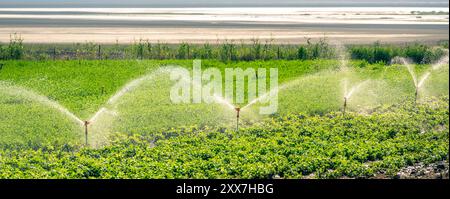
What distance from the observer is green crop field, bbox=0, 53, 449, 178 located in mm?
9641

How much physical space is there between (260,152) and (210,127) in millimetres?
2024

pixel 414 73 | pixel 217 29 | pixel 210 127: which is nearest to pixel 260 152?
pixel 210 127

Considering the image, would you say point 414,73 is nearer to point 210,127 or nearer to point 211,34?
point 210,127

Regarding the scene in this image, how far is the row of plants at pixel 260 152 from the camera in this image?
30.8 ft

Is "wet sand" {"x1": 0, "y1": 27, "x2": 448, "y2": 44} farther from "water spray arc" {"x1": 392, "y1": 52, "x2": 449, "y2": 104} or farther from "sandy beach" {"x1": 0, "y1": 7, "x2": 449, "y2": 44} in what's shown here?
"water spray arc" {"x1": 392, "y1": 52, "x2": 449, "y2": 104}

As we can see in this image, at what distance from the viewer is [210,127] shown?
483 inches

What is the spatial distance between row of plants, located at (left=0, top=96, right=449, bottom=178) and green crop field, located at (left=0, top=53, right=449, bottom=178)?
0.02 meters

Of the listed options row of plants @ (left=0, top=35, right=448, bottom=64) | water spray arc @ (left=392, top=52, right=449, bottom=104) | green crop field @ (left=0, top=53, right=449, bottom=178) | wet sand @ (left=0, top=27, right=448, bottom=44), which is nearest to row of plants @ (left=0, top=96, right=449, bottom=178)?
green crop field @ (left=0, top=53, right=449, bottom=178)

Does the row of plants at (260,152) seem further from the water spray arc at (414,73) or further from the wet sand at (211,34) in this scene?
the wet sand at (211,34)

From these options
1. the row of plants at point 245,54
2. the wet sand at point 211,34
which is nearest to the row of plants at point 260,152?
the row of plants at point 245,54

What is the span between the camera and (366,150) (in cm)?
1053

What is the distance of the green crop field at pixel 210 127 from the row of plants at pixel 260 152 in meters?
0.02

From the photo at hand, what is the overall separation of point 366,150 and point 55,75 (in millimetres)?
9834
